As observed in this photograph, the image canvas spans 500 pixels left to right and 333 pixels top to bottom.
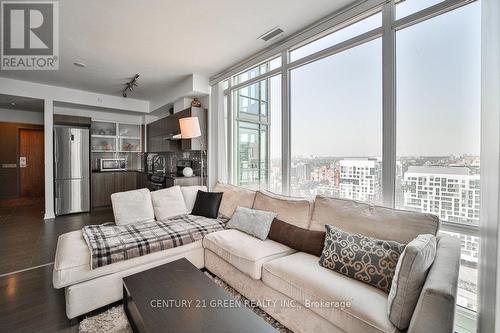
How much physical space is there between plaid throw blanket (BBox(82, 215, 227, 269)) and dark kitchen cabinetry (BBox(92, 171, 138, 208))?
12.1 ft

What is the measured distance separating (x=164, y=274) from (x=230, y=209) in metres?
1.47

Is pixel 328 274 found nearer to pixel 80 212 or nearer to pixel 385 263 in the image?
pixel 385 263

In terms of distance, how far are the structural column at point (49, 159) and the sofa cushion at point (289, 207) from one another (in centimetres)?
472

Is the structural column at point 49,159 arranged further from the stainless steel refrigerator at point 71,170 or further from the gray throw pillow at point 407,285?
the gray throw pillow at point 407,285

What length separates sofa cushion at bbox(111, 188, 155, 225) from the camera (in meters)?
2.85

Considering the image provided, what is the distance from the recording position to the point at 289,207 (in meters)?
2.57

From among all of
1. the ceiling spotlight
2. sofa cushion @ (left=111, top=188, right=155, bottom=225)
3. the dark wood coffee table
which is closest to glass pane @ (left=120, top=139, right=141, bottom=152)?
the ceiling spotlight

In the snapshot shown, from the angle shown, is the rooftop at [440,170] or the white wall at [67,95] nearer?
the rooftop at [440,170]

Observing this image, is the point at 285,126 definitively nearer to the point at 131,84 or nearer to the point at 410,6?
the point at 410,6

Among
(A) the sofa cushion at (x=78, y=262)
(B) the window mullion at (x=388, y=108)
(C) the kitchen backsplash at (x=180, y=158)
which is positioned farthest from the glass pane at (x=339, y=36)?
(A) the sofa cushion at (x=78, y=262)

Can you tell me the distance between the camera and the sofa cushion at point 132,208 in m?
2.85

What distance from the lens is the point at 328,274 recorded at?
171 centimetres

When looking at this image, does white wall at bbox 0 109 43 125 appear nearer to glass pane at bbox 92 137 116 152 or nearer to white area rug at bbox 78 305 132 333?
glass pane at bbox 92 137 116 152

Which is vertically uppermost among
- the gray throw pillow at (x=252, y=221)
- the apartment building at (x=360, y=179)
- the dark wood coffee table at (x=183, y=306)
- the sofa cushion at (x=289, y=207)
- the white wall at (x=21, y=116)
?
the white wall at (x=21, y=116)
